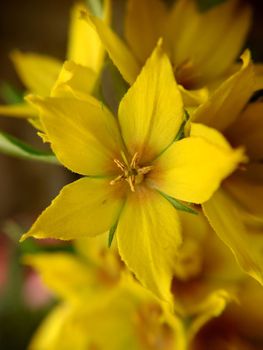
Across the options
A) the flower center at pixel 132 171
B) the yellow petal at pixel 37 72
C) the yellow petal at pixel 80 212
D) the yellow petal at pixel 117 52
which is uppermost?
the yellow petal at pixel 117 52

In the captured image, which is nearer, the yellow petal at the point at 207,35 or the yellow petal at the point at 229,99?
the yellow petal at the point at 229,99

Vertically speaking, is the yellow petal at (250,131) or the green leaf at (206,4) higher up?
the green leaf at (206,4)

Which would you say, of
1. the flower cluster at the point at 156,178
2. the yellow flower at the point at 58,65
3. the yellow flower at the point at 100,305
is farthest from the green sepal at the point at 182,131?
the yellow flower at the point at 100,305

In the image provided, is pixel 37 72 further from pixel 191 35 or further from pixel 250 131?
pixel 250 131

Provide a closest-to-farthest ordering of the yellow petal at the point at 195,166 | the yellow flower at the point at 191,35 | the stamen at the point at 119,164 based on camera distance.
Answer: the yellow petal at the point at 195,166 → the stamen at the point at 119,164 → the yellow flower at the point at 191,35

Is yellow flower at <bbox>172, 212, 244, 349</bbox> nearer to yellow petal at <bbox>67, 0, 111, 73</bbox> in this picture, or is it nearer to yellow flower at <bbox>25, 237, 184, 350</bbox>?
yellow flower at <bbox>25, 237, 184, 350</bbox>

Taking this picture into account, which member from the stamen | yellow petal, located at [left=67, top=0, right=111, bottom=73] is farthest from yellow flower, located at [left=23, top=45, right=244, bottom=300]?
yellow petal, located at [left=67, top=0, right=111, bottom=73]

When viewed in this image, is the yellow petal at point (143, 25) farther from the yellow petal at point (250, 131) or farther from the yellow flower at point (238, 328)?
the yellow flower at point (238, 328)
